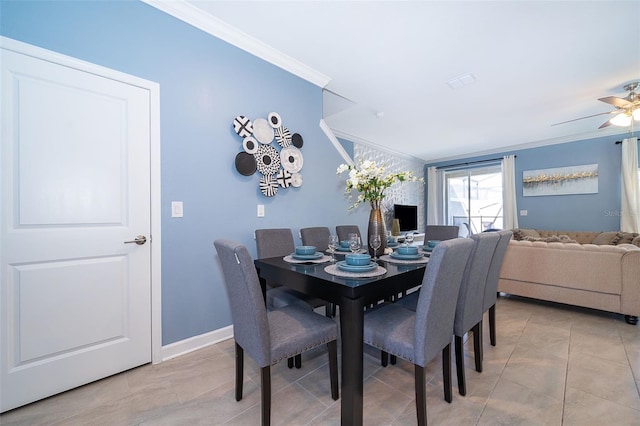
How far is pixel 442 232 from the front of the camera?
294cm

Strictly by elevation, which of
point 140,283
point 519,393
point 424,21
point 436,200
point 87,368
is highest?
point 424,21

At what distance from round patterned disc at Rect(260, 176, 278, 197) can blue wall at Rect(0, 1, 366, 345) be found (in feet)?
0.19

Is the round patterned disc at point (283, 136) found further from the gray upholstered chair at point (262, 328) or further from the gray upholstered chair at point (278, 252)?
the gray upholstered chair at point (262, 328)

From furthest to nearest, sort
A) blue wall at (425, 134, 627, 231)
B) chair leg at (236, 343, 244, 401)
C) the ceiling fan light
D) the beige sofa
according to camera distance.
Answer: blue wall at (425, 134, 627, 231) → the ceiling fan light → the beige sofa → chair leg at (236, 343, 244, 401)

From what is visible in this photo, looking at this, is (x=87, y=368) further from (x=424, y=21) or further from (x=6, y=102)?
(x=424, y=21)

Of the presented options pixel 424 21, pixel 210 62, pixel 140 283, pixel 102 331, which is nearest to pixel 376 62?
pixel 424 21

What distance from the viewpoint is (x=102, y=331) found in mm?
1695

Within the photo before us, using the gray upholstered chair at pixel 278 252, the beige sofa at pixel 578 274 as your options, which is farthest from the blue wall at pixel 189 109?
the beige sofa at pixel 578 274

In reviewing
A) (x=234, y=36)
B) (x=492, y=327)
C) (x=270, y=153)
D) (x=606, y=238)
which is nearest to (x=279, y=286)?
(x=270, y=153)

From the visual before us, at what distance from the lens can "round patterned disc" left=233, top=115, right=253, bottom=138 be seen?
2.30 meters

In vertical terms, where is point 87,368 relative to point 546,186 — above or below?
below

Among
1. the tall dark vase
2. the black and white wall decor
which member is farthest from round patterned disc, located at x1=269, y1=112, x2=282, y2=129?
the tall dark vase

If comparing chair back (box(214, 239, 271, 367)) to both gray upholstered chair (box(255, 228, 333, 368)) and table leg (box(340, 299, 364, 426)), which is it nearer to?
table leg (box(340, 299, 364, 426))

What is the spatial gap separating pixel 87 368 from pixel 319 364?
1.50 metres
